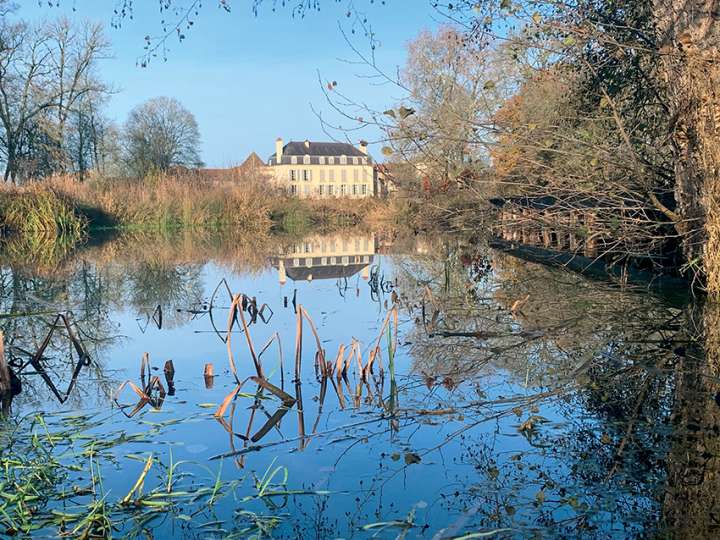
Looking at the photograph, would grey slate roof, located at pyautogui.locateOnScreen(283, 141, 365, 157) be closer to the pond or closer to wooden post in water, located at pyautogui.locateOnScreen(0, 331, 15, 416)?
the pond

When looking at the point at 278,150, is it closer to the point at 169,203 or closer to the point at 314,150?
the point at 314,150

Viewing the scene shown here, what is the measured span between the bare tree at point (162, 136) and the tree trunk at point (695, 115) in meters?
34.6

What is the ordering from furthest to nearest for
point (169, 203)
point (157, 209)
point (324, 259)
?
point (169, 203) → point (157, 209) → point (324, 259)

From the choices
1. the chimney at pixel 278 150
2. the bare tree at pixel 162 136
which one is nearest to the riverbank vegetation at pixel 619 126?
the bare tree at pixel 162 136

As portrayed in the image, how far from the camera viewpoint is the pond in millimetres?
2432

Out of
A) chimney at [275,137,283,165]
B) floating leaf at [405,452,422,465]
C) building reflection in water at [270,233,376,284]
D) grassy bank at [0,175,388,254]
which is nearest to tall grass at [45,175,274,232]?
grassy bank at [0,175,388,254]

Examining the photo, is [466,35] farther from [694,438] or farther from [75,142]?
[75,142]

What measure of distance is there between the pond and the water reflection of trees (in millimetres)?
13

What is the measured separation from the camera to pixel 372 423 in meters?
3.49

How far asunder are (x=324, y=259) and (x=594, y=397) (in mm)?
9818

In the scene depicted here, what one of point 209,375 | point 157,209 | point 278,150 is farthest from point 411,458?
point 278,150

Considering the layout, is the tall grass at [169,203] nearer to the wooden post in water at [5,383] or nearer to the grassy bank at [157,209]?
the grassy bank at [157,209]

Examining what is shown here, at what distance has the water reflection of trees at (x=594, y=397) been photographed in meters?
2.43

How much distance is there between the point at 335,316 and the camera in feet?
22.4
